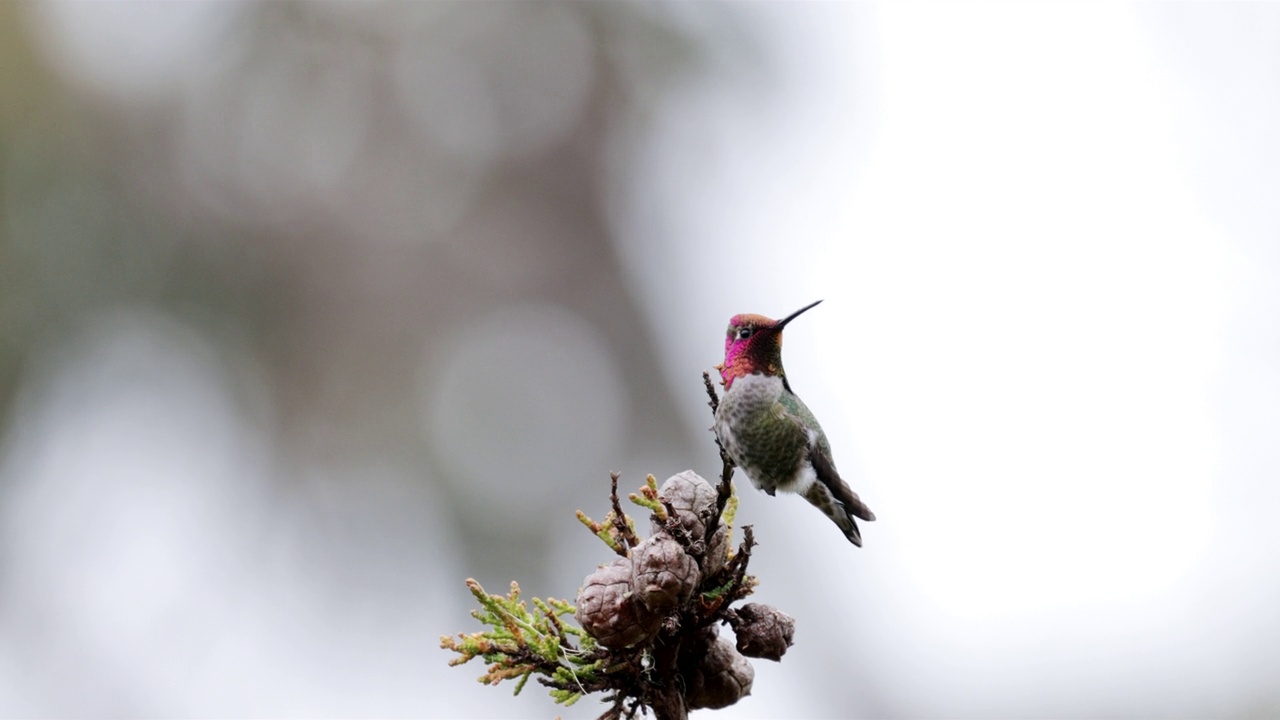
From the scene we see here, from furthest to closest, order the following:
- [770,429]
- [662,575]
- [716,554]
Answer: [770,429] → [716,554] → [662,575]

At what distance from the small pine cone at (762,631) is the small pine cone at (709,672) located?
34mm

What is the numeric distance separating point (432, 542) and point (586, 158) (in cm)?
220

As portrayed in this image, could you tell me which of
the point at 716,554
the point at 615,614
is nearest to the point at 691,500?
the point at 716,554

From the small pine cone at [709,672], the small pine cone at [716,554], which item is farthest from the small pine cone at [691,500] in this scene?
the small pine cone at [709,672]

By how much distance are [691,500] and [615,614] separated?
0.17 metres

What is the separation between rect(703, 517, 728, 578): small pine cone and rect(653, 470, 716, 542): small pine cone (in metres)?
0.02

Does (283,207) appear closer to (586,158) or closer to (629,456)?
(586,158)

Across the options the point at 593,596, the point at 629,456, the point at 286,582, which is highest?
the point at 629,456

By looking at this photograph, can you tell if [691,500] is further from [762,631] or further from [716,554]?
[762,631]

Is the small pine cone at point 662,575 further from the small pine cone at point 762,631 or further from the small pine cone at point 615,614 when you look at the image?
the small pine cone at point 762,631

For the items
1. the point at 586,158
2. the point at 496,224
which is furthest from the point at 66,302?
the point at 586,158

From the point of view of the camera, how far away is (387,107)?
534cm

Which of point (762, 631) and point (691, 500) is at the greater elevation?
point (691, 500)

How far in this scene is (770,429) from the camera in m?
1.27
